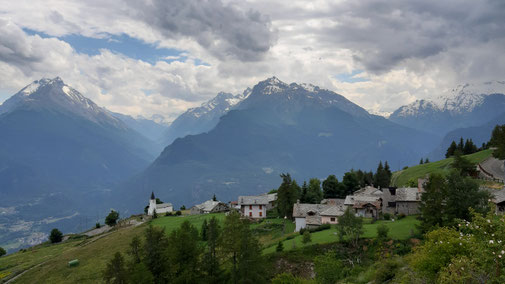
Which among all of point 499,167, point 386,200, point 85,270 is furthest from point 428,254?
point 499,167

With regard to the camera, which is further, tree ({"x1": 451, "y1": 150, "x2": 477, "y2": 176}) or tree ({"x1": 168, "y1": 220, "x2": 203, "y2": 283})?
tree ({"x1": 451, "y1": 150, "x2": 477, "y2": 176})

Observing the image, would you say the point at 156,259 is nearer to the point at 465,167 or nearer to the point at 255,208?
the point at 255,208

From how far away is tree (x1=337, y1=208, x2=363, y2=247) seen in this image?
4691 cm

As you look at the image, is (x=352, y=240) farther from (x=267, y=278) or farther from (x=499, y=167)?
(x=499, y=167)

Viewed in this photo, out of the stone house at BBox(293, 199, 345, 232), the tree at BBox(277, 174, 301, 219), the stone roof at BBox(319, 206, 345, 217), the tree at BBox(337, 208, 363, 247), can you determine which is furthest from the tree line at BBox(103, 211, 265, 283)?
the tree at BBox(277, 174, 301, 219)

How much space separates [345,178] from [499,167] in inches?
Answer: 1620

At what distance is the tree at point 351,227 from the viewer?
154ft

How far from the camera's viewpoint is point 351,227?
155 ft

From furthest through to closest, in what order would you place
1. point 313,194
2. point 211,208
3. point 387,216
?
1. point 211,208
2. point 313,194
3. point 387,216

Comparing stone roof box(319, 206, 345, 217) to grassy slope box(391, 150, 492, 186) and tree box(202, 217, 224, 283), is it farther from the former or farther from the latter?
grassy slope box(391, 150, 492, 186)

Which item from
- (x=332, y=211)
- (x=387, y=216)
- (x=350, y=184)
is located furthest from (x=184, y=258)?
(x=350, y=184)

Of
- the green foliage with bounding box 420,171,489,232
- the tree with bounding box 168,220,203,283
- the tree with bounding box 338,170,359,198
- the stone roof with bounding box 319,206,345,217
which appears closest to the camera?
the tree with bounding box 168,220,203,283

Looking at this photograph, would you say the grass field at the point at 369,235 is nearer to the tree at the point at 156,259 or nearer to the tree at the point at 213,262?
the tree at the point at 213,262

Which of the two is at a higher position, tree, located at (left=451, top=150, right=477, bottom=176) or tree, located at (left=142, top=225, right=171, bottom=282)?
tree, located at (left=451, top=150, right=477, bottom=176)
